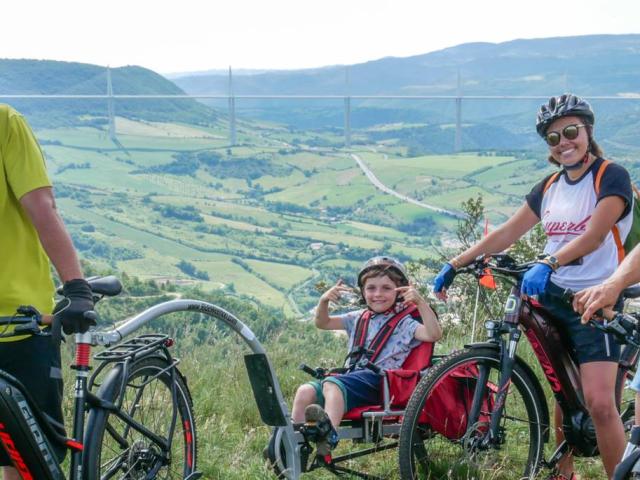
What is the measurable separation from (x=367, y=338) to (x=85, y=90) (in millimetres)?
126016

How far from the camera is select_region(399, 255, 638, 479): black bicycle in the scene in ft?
12.5

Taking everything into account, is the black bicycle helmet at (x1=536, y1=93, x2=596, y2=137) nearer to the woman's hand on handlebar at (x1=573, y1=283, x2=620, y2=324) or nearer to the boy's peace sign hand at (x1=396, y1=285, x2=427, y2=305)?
the boy's peace sign hand at (x1=396, y1=285, x2=427, y2=305)

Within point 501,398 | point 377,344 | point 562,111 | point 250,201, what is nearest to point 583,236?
point 562,111

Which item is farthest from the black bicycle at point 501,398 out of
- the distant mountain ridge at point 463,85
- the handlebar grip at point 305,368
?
the distant mountain ridge at point 463,85

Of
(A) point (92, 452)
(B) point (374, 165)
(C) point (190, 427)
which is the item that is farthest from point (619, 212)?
(B) point (374, 165)

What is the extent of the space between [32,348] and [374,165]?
113m

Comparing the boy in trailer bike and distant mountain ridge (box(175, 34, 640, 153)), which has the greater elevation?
distant mountain ridge (box(175, 34, 640, 153))

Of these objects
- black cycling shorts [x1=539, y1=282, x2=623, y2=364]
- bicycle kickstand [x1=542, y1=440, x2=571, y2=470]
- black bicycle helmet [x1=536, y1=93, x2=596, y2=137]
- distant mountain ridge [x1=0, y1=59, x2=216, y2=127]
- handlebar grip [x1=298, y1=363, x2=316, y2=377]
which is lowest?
bicycle kickstand [x1=542, y1=440, x2=571, y2=470]

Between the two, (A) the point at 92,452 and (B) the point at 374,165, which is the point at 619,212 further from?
(B) the point at 374,165

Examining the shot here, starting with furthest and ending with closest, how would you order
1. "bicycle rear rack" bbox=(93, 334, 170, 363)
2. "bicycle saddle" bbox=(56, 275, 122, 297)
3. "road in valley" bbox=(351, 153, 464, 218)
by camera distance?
"road in valley" bbox=(351, 153, 464, 218)
"bicycle rear rack" bbox=(93, 334, 170, 363)
"bicycle saddle" bbox=(56, 275, 122, 297)

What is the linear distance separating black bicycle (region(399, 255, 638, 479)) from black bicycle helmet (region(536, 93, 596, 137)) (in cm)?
58

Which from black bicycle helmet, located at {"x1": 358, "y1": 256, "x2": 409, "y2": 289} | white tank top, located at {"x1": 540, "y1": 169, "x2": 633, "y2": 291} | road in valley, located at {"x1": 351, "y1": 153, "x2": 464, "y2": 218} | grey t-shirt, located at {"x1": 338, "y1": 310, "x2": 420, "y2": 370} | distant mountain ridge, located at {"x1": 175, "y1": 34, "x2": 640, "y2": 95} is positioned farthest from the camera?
distant mountain ridge, located at {"x1": 175, "y1": 34, "x2": 640, "y2": 95}

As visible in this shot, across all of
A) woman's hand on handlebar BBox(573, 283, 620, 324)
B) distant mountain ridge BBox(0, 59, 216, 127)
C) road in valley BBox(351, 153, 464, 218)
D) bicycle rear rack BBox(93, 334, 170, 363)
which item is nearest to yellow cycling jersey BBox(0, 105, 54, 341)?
bicycle rear rack BBox(93, 334, 170, 363)

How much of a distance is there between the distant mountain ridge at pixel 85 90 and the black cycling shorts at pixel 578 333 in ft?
326
